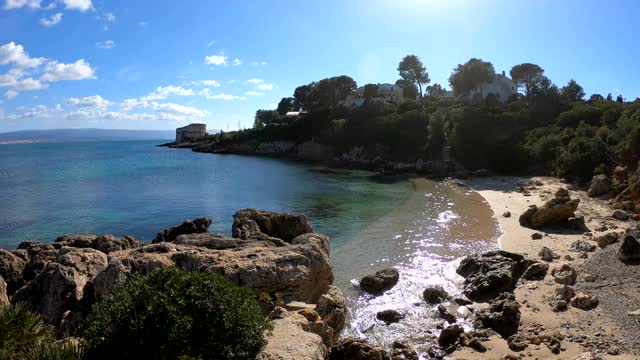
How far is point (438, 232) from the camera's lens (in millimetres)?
29047

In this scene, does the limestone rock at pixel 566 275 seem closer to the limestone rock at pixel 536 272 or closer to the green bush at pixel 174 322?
the limestone rock at pixel 536 272

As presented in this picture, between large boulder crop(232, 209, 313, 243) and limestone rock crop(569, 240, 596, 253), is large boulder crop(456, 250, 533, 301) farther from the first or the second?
large boulder crop(232, 209, 313, 243)

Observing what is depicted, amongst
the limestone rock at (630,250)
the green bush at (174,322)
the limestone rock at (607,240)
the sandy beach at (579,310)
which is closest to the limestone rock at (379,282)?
the sandy beach at (579,310)

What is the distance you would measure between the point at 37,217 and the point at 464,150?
5132cm

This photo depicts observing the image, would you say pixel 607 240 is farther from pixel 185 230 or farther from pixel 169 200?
pixel 169 200

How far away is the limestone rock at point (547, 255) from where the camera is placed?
21127 millimetres

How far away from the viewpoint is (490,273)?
1869 centimetres

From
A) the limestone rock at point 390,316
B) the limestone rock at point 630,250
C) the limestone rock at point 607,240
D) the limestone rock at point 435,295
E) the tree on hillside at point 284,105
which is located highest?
the tree on hillside at point 284,105

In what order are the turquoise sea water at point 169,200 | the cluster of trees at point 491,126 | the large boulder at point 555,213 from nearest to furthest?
the large boulder at point 555,213 < the turquoise sea water at point 169,200 < the cluster of trees at point 491,126

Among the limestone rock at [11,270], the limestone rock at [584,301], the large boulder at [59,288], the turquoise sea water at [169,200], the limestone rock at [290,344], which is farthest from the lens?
the turquoise sea water at [169,200]

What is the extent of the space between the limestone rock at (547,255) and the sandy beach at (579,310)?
0.74 ft

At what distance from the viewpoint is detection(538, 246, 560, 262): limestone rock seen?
21127 mm

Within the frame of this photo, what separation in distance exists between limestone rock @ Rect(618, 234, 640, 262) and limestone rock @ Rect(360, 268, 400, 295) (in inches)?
366

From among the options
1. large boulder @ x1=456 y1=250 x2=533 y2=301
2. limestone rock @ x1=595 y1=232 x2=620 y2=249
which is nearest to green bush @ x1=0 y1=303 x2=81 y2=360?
large boulder @ x1=456 y1=250 x2=533 y2=301
